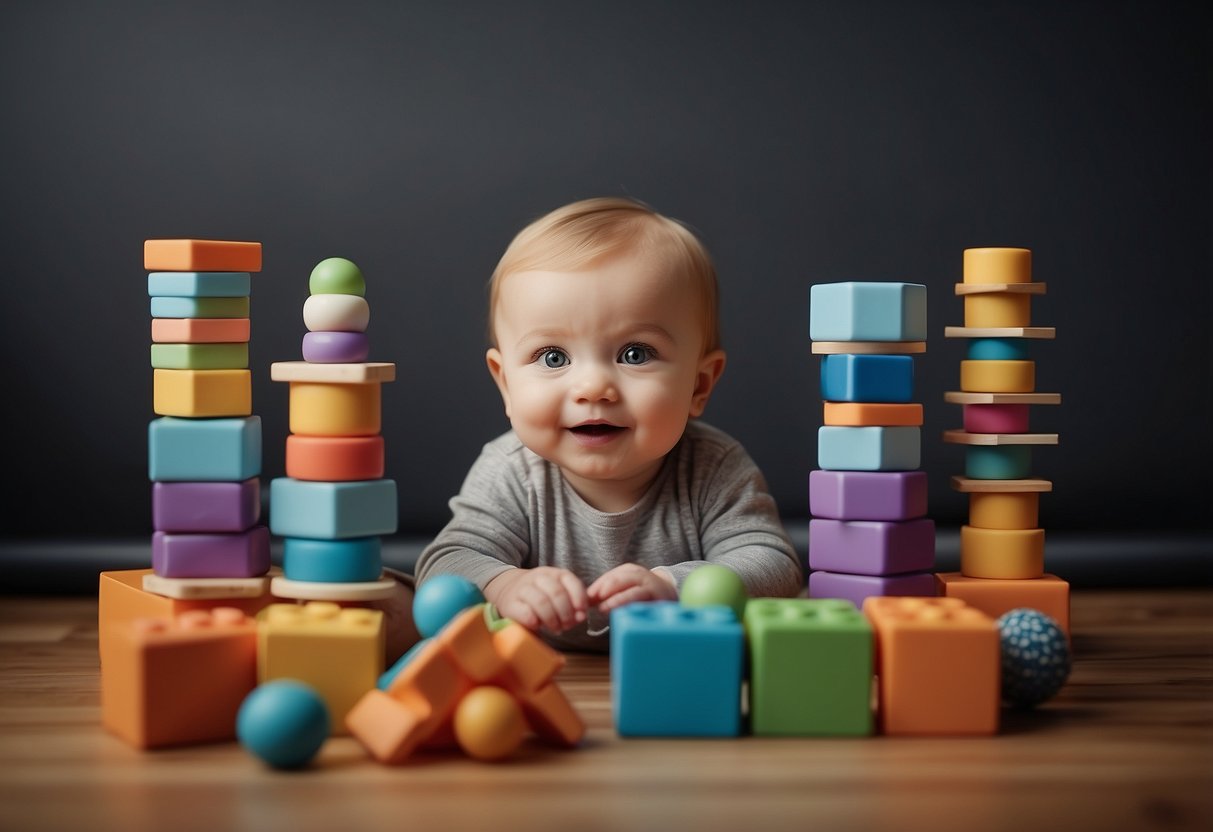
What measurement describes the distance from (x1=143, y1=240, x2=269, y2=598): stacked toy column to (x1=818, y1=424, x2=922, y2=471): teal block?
0.52 metres

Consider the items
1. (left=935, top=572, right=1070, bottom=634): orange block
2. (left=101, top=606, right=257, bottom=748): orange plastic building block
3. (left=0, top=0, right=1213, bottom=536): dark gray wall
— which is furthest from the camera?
(left=0, top=0, right=1213, bottom=536): dark gray wall

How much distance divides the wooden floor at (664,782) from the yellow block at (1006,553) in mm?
219

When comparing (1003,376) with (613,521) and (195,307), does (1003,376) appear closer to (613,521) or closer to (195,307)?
(613,521)

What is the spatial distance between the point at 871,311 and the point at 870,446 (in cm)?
12

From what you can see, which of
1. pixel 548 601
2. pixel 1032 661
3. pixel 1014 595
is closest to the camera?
pixel 1032 661

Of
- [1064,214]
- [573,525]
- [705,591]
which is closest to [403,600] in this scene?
[573,525]

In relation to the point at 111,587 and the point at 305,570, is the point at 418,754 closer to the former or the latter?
the point at 305,570

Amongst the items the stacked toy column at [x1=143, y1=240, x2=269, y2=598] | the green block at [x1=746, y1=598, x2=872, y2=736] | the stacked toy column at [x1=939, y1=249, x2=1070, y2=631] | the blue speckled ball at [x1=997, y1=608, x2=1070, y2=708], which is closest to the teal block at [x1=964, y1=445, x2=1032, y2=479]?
the stacked toy column at [x1=939, y1=249, x2=1070, y2=631]

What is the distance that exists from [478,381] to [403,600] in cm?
57

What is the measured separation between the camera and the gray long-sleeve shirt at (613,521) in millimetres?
1441

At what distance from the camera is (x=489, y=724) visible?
3.20 feet

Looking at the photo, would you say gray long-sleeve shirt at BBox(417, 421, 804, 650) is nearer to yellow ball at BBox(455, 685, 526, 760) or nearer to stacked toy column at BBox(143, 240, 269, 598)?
stacked toy column at BBox(143, 240, 269, 598)

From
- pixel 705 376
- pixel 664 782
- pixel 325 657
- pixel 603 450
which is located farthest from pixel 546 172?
pixel 664 782

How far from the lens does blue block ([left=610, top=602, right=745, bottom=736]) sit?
1023mm
